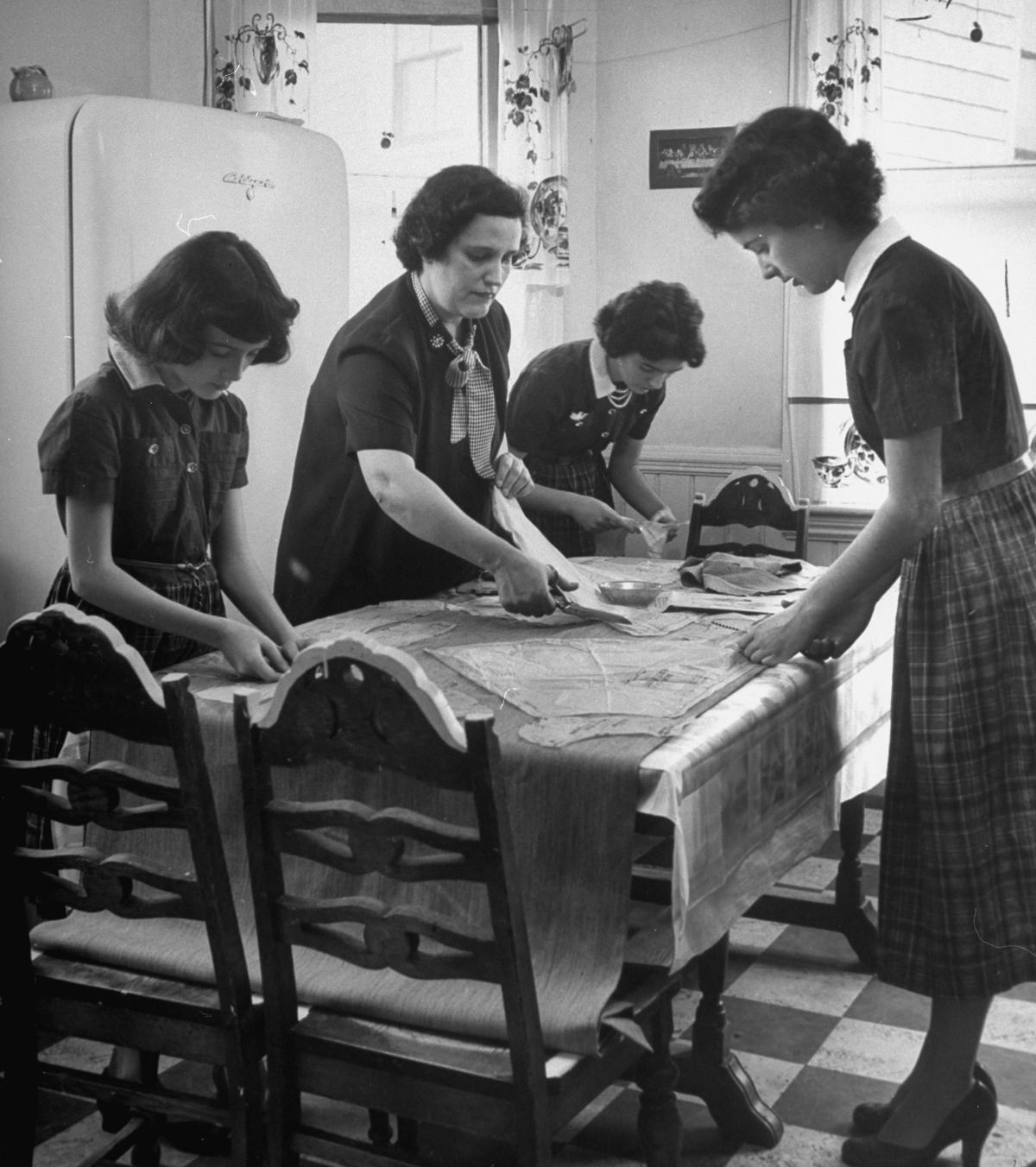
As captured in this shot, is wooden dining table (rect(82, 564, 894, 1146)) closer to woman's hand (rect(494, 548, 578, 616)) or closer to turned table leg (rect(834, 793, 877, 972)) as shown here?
woman's hand (rect(494, 548, 578, 616))

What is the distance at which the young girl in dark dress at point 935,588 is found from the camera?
6.23 ft

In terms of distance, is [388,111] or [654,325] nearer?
[654,325]

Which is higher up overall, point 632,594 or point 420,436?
point 420,436

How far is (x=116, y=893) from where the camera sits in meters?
1.62

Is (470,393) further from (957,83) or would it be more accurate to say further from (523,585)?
(957,83)

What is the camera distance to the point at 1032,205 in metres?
4.11

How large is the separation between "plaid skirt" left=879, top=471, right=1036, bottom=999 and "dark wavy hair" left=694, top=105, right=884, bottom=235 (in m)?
0.47

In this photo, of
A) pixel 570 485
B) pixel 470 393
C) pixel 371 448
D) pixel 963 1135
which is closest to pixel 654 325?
pixel 570 485

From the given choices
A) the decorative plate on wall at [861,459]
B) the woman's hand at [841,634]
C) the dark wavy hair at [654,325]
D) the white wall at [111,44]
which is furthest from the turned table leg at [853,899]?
the white wall at [111,44]

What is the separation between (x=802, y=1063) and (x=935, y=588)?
1.01 m

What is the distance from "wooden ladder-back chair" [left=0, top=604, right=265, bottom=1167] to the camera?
1566 millimetres

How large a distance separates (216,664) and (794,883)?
72.6 inches

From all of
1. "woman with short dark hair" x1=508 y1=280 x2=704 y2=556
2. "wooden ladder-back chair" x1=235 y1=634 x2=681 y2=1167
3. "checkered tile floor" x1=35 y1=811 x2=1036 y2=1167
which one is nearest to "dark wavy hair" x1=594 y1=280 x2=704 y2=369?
"woman with short dark hair" x1=508 y1=280 x2=704 y2=556

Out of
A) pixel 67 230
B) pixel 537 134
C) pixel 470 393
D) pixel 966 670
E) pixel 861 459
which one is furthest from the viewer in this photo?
pixel 537 134
